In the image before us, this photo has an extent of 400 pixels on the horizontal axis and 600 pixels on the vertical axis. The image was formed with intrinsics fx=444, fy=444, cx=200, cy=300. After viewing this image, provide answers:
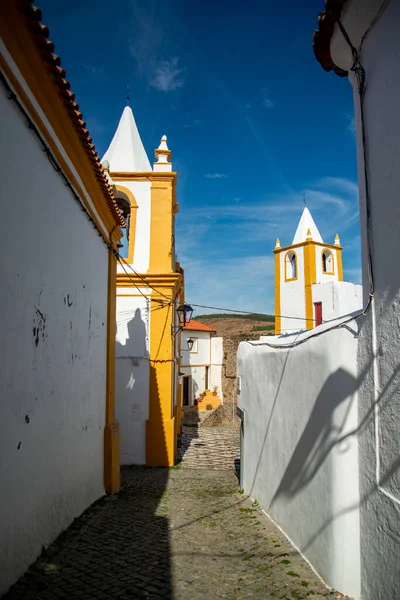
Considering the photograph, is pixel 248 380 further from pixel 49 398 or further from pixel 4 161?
pixel 4 161

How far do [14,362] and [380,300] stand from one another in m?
3.02

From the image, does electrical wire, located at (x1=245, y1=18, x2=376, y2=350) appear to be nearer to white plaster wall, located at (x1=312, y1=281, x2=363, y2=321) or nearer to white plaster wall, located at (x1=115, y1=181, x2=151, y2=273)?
white plaster wall, located at (x1=115, y1=181, x2=151, y2=273)

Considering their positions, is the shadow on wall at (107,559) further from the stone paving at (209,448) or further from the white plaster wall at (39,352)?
the stone paving at (209,448)

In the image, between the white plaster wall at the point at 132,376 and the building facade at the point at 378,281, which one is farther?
the white plaster wall at the point at 132,376

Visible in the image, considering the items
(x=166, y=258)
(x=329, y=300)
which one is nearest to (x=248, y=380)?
(x=166, y=258)

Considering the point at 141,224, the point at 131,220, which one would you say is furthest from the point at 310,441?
the point at 131,220

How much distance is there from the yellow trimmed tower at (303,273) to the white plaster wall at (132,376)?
14269 millimetres

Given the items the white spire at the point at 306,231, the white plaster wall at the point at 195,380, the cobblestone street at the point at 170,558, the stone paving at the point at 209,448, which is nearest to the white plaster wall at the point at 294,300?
the white spire at the point at 306,231

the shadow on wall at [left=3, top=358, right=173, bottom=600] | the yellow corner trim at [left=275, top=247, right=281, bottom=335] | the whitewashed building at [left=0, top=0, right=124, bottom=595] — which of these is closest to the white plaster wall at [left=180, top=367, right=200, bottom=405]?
the yellow corner trim at [left=275, top=247, right=281, bottom=335]

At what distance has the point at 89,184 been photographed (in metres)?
6.20

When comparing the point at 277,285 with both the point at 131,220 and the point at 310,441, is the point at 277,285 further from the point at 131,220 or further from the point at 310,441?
the point at 310,441

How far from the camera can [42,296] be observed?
14.4 ft

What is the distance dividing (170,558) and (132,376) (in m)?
6.93

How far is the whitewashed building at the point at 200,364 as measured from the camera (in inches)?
1071
